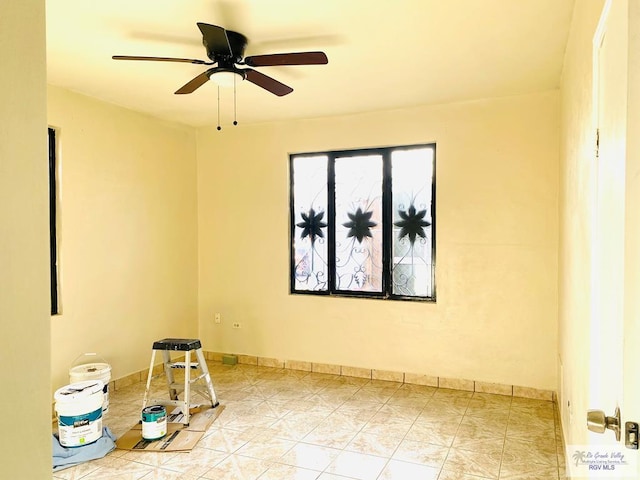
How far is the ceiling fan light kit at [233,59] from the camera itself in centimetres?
251

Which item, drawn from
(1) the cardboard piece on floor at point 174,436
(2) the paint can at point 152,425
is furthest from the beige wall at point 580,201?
(2) the paint can at point 152,425

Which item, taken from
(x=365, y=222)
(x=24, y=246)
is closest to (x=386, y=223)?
(x=365, y=222)

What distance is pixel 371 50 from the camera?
9.86ft

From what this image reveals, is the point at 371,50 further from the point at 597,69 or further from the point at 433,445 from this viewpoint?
the point at 433,445

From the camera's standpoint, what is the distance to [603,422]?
1.00 meters

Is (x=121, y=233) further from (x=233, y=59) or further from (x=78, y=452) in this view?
(x=233, y=59)

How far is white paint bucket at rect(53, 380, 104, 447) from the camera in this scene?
9.71ft

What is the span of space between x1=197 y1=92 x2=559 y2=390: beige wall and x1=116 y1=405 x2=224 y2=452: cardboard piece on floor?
5.14ft

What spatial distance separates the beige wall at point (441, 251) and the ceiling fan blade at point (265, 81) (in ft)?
5.50

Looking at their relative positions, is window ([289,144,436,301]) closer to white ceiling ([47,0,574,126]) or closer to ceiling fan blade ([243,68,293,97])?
white ceiling ([47,0,574,126])

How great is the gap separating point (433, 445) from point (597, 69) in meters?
2.52

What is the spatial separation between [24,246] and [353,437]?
2887 mm

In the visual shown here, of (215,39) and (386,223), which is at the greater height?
(215,39)

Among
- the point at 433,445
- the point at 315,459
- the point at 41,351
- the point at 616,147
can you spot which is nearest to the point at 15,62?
the point at 41,351
